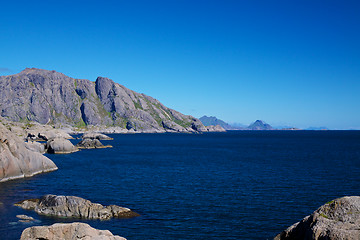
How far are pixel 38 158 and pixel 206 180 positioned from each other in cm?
4005

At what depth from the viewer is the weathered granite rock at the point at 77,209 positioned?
35625 millimetres

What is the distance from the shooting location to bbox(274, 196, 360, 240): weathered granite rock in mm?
16594

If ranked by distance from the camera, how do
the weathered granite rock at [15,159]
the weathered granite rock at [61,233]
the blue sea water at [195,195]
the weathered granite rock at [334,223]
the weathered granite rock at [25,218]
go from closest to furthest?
the weathered granite rock at [334,223] → the weathered granite rock at [61,233] → the blue sea water at [195,195] → the weathered granite rock at [25,218] → the weathered granite rock at [15,159]

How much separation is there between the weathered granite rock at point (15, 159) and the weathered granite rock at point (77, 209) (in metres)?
25.5

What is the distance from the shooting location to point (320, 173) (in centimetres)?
6806

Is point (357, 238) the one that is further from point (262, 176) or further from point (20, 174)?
point (20, 174)

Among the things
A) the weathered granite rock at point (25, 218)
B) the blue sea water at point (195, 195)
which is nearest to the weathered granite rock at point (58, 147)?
the blue sea water at point (195, 195)

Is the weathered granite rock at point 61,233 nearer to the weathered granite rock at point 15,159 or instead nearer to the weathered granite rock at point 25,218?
the weathered granite rock at point 25,218

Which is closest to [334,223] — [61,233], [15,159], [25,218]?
[61,233]

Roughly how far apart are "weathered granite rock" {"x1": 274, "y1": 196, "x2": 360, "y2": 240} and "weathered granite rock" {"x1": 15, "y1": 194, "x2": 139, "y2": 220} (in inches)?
896

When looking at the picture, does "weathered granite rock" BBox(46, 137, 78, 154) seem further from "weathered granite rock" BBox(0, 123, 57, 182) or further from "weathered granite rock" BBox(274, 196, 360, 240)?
"weathered granite rock" BBox(274, 196, 360, 240)

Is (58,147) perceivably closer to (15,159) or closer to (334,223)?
(15,159)

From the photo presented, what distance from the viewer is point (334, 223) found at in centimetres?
1778

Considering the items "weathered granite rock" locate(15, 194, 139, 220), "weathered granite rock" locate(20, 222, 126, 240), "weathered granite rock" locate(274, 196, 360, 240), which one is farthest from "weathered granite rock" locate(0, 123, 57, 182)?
"weathered granite rock" locate(274, 196, 360, 240)
